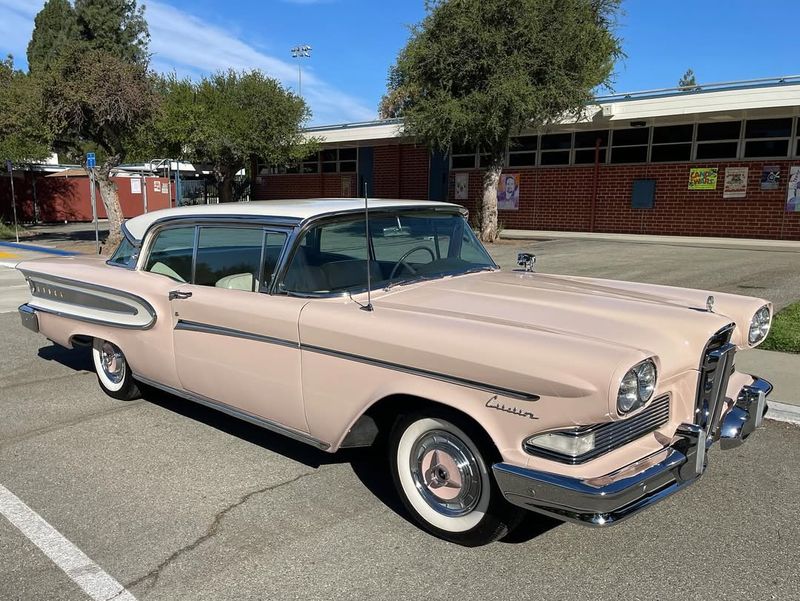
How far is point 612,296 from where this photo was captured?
3486 mm

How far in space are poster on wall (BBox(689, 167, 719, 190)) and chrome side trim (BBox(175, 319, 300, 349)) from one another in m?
19.5

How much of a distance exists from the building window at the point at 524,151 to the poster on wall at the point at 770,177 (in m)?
7.44

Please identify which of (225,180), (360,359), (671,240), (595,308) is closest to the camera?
(360,359)

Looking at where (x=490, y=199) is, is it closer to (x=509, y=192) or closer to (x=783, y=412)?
(x=509, y=192)

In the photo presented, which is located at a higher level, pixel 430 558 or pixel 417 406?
pixel 417 406

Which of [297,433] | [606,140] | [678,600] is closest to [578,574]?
[678,600]

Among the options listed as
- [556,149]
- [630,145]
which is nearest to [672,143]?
[630,145]

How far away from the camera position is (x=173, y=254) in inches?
170

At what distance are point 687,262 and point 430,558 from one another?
1236 centimetres

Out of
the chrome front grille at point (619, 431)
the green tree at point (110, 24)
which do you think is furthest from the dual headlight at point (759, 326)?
the green tree at point (110, 24)

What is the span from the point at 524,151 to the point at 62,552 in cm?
2233

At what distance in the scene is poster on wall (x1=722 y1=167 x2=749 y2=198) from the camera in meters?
19.1

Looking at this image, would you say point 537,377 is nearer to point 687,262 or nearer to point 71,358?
point 71,358

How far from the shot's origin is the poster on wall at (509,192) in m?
23.7
